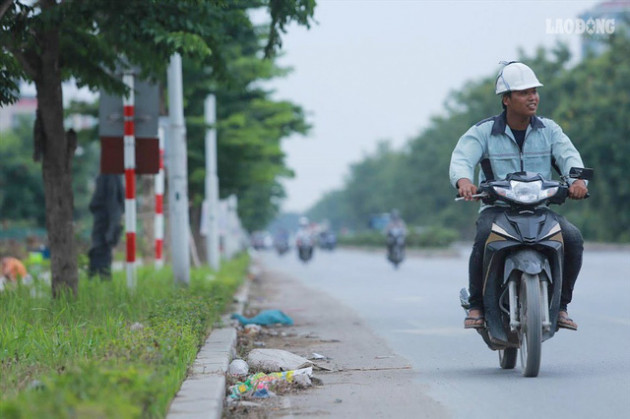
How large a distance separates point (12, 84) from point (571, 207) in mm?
59558

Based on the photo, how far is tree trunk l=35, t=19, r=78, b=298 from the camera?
11.2 meters

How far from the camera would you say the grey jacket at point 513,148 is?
7508mm

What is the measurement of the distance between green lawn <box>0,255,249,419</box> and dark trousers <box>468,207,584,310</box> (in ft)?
6.24

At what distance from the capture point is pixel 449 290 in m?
19.3

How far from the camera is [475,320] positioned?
7426mm

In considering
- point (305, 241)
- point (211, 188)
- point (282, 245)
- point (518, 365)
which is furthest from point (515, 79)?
point (282, 245)

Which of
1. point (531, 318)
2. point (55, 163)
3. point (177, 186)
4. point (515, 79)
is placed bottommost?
point (531, 318)

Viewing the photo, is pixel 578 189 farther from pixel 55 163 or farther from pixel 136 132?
pixel 136 132

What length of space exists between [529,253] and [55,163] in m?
5.91

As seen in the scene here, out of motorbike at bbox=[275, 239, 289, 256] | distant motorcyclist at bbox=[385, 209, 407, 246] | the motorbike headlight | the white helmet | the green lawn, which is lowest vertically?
motorbike at bbox=[275, 239, 289, 256]

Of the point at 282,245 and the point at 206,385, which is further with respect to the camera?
the point at 282,245

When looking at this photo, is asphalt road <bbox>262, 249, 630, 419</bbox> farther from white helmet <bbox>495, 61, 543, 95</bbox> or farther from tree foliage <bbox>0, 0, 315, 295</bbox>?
tree foliage <bbox>0, 0, 315, 295</bbox>

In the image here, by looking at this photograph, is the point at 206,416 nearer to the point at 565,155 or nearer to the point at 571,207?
the point at 565,155

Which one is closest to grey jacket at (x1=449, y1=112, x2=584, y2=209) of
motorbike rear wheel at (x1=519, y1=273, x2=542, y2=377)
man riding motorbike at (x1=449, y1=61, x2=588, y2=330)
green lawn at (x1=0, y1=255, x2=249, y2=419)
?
man riding motorbike at (x1=449, y1=61, x2=588, y2=330)
